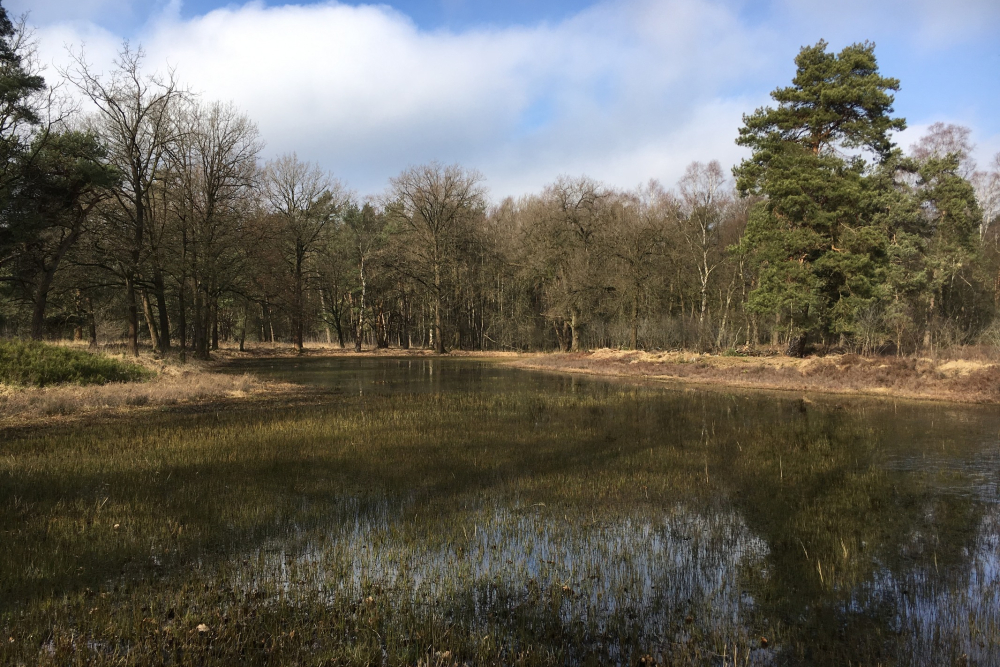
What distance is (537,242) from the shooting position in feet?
163

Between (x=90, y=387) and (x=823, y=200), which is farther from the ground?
(x=823, y=200)

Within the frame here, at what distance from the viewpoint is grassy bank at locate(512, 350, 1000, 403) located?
1994cm

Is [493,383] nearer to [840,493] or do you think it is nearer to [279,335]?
[840,493]

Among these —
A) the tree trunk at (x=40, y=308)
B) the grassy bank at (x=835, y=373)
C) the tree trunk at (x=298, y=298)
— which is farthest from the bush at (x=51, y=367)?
the tree trunk at (x=298, y=298)

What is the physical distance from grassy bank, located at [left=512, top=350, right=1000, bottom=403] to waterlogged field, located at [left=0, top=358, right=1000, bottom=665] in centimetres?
983

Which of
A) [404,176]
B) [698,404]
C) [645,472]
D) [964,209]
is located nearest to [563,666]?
[645,472]

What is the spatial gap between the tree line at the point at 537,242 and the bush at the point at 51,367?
22.7 feet

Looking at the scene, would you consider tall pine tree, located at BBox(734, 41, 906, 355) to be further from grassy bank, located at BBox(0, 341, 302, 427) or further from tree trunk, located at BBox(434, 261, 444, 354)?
tree trunk, located at BBox(434, 261, 444, 354)

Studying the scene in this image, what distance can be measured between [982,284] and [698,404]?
32647 mm

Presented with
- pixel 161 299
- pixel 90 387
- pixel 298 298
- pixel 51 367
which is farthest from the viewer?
pixel 298 298

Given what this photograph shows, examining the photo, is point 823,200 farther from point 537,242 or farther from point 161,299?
point 161,299

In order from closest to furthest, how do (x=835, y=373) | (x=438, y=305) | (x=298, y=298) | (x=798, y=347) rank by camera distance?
(x=835, y=373)
(x=798, y=347)
(x=298, y=298)
(x=438, y=305)

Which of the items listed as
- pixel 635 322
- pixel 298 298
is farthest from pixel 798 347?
pixel 298 298

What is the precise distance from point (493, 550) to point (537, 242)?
148 ft
